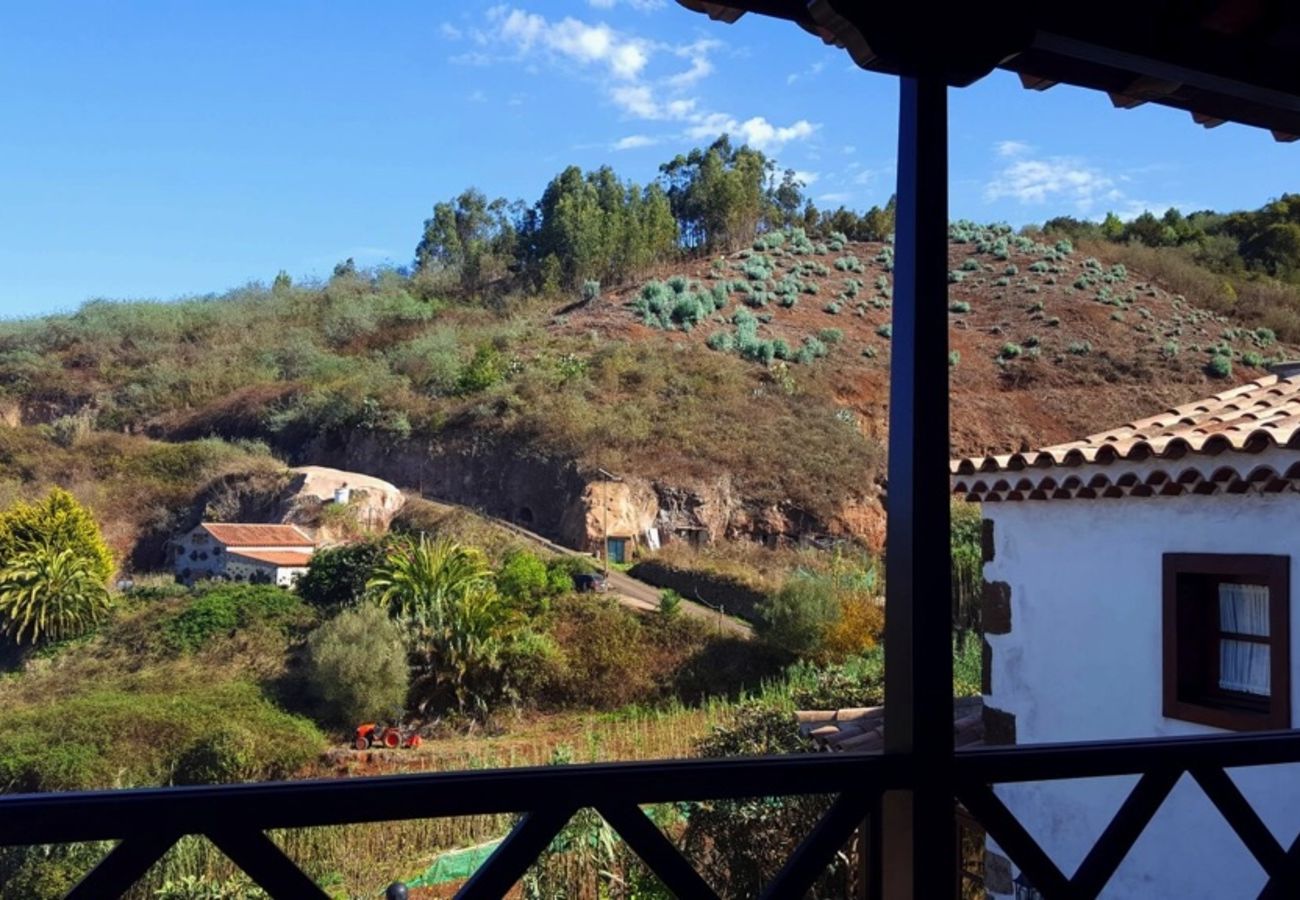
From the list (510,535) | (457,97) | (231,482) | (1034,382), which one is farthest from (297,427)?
(1034,382)

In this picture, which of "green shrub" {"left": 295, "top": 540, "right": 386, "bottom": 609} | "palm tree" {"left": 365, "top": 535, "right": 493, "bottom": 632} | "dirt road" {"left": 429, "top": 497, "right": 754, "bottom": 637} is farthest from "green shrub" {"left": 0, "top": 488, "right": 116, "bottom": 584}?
"dirt road" {"left": 429, "top": 497, "right": 754, "bottom": 637}

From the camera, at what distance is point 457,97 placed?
2606 centimetres

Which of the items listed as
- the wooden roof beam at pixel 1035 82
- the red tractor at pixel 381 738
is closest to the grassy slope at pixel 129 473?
the red tractor at pixel 381 738

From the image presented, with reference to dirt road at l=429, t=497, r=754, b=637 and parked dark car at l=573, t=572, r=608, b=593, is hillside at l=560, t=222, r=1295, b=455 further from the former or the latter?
Answer: parked dark car at l=573, t=572, r=608, b=593

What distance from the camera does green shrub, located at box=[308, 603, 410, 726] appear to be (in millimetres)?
10336

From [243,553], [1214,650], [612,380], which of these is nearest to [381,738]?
[243,553]

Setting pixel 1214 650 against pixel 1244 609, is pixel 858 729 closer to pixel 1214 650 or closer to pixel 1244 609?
pixel 1214 650

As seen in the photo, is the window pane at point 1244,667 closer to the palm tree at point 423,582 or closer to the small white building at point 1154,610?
the small white building at point 1154,610

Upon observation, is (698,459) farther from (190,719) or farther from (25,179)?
(25,179)

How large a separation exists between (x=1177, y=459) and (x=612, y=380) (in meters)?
15.6

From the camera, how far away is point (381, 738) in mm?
10047

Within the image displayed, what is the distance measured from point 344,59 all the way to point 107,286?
30.9ft

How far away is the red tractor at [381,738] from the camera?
9.98 meters

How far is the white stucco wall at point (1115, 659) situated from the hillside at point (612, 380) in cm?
1173
